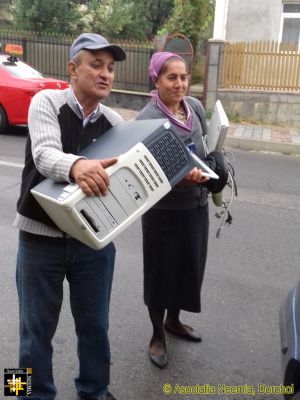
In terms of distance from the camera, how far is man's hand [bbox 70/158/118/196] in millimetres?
1811

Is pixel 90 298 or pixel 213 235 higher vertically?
pixel 90 298

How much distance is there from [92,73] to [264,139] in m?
8.10

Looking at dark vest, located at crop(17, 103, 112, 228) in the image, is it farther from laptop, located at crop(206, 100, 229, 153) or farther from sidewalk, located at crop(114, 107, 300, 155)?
sidewalk, located at crop(114, 107, 300, 155)

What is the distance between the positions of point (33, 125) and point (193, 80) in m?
13.8

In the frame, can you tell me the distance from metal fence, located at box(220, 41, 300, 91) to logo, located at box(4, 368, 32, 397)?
10106mm

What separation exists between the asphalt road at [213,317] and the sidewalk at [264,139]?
389cm

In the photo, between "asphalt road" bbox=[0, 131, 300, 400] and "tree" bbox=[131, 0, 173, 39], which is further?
"tree" bbox=[131, 0, 173, 39]

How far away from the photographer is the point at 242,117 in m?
11.7

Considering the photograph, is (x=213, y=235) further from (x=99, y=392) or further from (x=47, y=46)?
(x=47, y=46)

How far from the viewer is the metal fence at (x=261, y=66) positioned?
11.3 meters

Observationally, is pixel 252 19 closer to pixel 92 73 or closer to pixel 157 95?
pixel 157 95

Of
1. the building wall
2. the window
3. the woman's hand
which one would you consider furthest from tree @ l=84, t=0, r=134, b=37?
the woman's hand

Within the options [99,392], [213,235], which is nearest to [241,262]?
[213,235]

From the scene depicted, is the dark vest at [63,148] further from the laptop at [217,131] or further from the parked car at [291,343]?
the parked car at [291,343]
